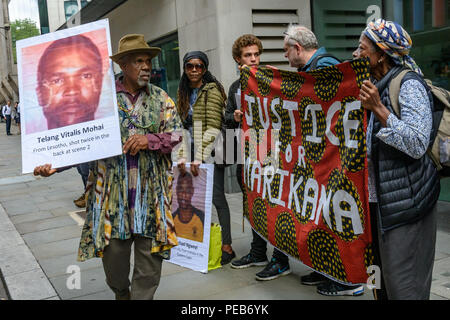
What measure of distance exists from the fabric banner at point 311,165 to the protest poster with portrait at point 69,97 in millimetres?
1309

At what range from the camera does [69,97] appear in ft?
9.71

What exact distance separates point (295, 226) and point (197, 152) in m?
1.32

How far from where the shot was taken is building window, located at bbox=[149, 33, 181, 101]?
1041cm

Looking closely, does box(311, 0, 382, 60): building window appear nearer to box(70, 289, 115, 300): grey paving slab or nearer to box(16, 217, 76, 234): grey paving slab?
box(16, 217, 76, 234): grey paving slab

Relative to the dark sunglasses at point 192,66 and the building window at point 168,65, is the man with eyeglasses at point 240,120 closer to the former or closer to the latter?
the dark sunglasses at point 192,66

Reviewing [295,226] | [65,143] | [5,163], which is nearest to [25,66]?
[65,143]

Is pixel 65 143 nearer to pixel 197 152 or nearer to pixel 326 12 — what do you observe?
pixel 197 152

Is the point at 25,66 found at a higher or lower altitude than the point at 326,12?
lower

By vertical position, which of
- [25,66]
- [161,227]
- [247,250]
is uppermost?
[25,66]

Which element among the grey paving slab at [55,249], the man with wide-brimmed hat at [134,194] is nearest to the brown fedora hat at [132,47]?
the man with wide-brimmed hat at [134,194]

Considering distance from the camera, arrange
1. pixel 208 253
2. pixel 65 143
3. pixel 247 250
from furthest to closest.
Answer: pixel 247 250
pixel 208 253
pixel 65 143

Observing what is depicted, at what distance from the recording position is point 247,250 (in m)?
5.00

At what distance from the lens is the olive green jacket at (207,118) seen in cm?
437

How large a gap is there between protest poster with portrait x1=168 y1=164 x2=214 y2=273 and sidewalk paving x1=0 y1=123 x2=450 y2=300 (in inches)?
6.5
